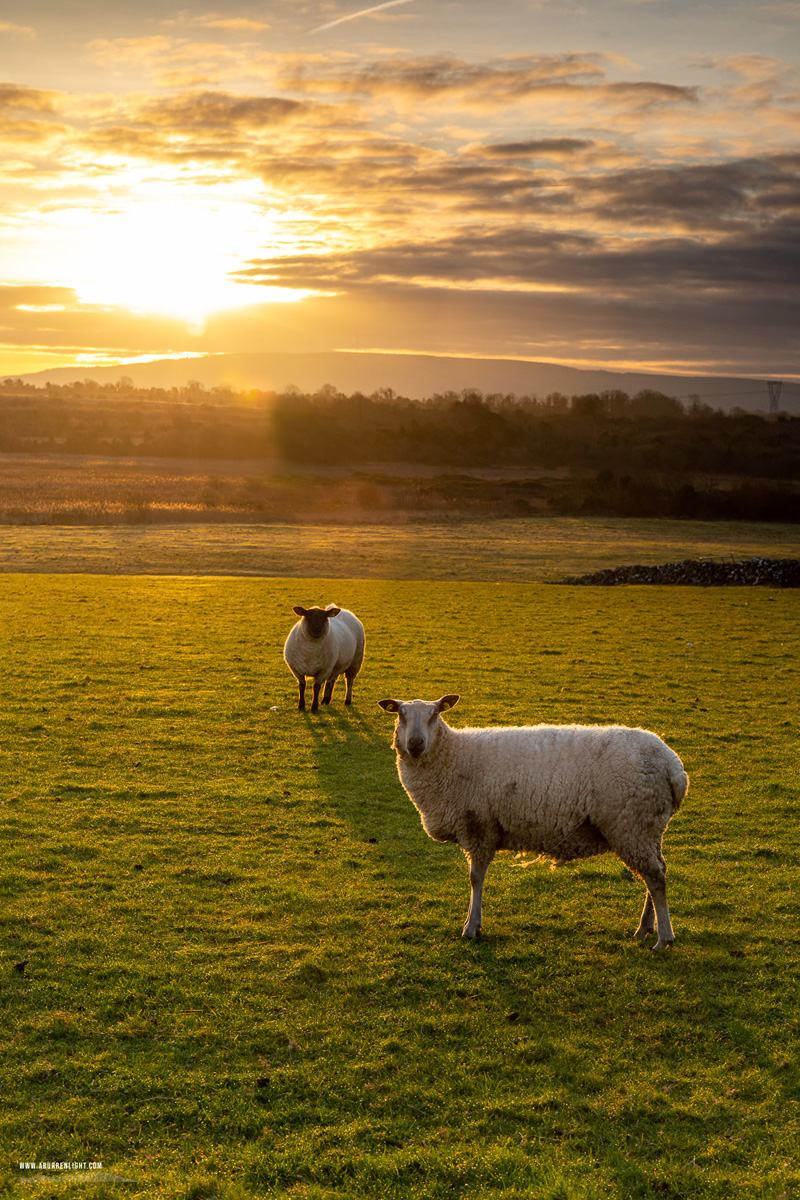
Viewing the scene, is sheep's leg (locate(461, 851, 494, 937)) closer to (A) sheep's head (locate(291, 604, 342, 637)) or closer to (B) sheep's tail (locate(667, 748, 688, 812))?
(B) sheep's tail (locate(667, 748, 688, 812))

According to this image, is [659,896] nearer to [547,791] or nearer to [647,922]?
[647,922]

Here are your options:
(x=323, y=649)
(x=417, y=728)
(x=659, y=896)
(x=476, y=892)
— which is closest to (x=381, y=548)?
(x=323, y=649)

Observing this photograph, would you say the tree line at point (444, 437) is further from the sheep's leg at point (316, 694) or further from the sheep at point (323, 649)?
the sheep's leg at point (316, 694)

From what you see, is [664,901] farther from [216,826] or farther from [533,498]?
[533,498]

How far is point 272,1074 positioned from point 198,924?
2653mm

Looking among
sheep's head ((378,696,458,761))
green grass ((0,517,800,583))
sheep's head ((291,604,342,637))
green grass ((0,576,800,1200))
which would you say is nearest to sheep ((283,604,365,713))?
sheep's head ((291,604,342,637))

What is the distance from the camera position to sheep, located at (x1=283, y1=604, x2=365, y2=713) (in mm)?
17062

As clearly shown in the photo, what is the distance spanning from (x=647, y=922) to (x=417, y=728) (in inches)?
120

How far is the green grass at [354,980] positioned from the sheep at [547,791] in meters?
0.93

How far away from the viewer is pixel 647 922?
872 cm

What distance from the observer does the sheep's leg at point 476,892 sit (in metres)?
8.70

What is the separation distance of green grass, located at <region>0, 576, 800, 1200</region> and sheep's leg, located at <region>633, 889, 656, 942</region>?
16 cm

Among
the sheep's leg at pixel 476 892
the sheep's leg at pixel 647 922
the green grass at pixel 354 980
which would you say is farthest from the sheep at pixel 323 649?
the sheep's leg at pixel 647 922

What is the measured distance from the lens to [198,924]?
8.92 metres
